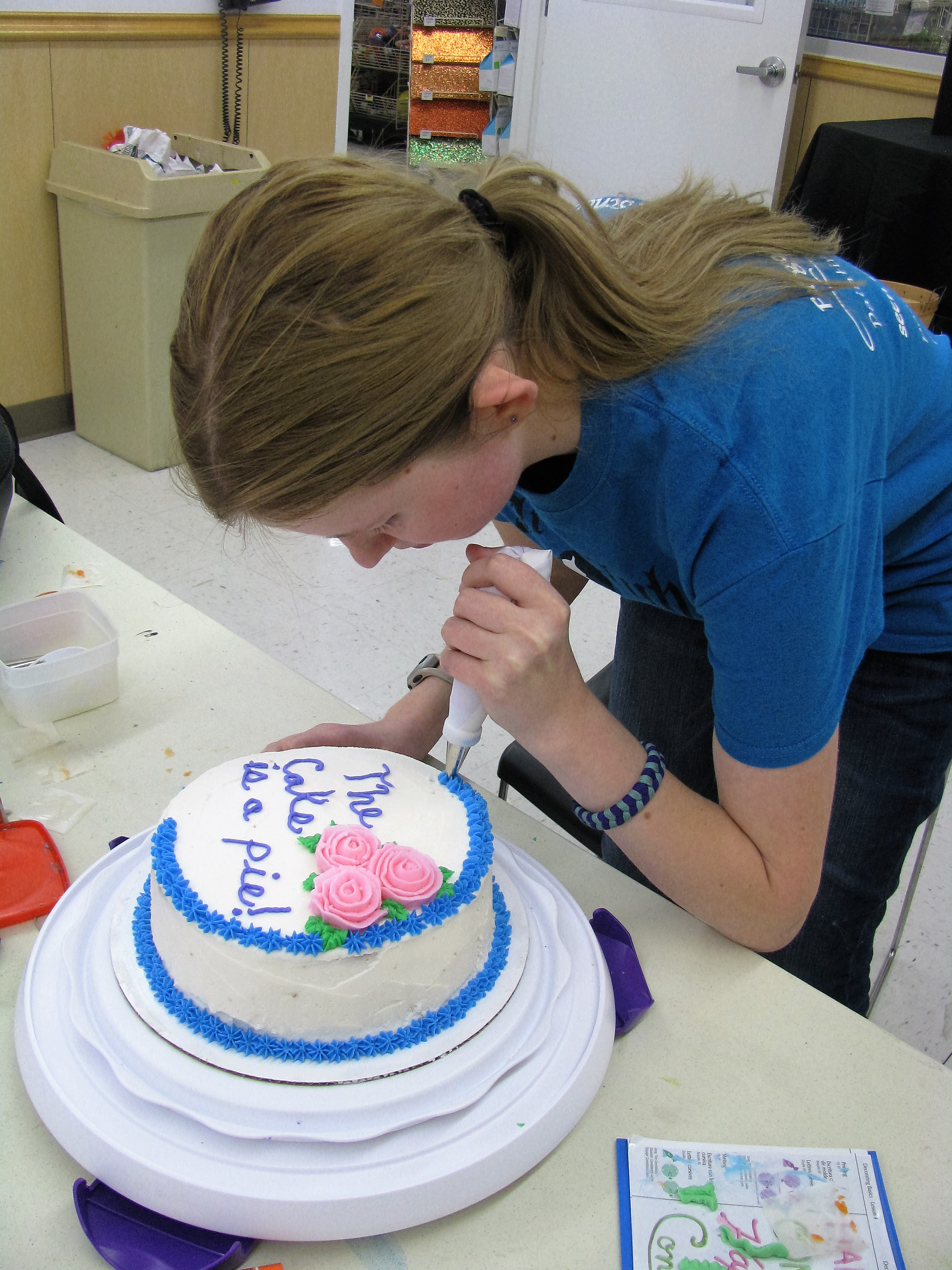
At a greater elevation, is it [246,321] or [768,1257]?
[246,321]

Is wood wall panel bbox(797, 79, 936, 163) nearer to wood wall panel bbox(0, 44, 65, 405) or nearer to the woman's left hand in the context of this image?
wood wall panel bbox(0, 44, 65, 405)

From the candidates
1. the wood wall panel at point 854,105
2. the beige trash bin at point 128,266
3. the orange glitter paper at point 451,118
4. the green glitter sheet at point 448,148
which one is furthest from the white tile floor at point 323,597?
the orange glitter paper at point 451,118

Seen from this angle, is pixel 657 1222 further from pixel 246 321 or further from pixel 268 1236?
pixel 246 321

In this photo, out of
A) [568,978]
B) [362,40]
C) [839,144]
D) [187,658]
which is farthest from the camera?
[362,40]

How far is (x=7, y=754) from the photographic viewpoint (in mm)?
970

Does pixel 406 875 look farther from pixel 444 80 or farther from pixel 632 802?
pixel 444 80

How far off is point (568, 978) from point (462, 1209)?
0.16m

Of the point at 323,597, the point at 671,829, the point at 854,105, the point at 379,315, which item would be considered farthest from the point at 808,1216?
the point at 854,105

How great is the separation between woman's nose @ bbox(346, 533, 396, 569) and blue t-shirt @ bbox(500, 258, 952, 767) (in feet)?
0.45


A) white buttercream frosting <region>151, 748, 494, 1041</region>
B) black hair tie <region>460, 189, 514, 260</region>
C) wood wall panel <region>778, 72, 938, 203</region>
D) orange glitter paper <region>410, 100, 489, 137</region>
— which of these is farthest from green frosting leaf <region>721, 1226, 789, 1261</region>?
orange glitter paper <region>410, 100, 489, 137</region>

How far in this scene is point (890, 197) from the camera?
264cm

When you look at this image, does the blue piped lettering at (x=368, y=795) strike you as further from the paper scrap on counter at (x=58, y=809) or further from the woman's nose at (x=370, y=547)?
the paper scrap on counter at (x=58, y=809)

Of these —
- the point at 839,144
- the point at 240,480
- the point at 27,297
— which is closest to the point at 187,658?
the point at 240,480

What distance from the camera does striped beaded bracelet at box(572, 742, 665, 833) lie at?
75 cm
